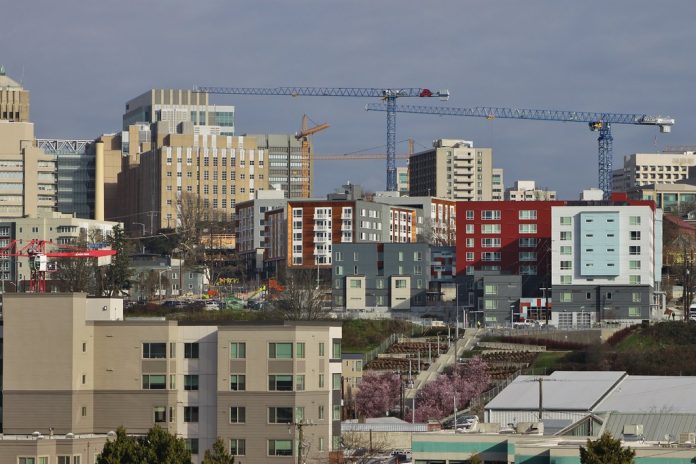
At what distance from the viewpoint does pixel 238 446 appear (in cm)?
7531

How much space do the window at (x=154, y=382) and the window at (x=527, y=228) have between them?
94483mm

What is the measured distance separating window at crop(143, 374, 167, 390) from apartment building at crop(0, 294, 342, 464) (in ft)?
0.14

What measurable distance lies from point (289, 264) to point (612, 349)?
64.1 metres

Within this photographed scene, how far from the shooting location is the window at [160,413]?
76.9 m

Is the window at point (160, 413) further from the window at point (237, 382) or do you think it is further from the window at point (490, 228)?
the window at point (490, 228)

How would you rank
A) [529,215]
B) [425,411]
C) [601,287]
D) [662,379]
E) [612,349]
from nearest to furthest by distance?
[662,379] → [425,411] → [612,349] → [601,287] → [529,215]

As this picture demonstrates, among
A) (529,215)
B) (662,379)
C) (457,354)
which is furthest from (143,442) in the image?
(529,215)

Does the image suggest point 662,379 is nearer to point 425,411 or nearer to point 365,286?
point 425,411

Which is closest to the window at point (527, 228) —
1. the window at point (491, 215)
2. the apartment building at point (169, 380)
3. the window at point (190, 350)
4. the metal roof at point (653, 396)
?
the window at point (491, 215)

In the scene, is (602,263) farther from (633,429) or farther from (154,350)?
(154,350)

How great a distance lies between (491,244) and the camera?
16925cm

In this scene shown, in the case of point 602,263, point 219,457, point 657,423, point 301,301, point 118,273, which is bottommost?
point 657,423

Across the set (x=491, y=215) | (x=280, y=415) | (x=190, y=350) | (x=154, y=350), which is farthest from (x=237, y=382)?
(x=491, y=215)

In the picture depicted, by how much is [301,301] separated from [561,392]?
196ft
